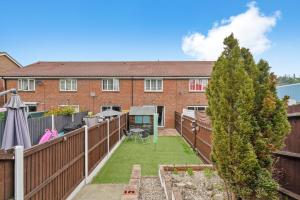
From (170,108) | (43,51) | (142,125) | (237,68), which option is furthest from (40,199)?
(43,51)

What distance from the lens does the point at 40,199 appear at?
5094 mm

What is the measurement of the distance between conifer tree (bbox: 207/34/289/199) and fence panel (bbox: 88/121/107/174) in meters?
5.27

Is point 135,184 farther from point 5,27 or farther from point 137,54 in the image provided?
point 137,54

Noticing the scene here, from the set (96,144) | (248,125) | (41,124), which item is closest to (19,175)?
(248,125)

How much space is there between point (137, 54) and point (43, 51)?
13.8m

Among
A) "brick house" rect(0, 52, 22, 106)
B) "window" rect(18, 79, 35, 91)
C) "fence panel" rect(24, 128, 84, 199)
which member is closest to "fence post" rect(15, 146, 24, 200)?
"fence panel" rect(24, 128, 84, 199)

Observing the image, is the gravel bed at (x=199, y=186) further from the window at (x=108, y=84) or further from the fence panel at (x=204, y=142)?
the window at (x=108, y=84)

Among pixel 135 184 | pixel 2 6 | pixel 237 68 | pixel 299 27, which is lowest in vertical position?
pixel 135 184

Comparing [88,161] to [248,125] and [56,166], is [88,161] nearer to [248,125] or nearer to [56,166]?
[56,166]

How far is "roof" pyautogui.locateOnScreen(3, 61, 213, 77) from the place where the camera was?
27.5 meters

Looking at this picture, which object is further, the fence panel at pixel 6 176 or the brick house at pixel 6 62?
the brick house at pixel 6 62

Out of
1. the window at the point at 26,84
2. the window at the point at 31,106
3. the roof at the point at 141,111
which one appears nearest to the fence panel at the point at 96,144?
the roof at the point at 141,111

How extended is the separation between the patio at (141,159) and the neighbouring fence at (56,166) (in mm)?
553

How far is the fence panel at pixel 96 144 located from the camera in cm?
921
